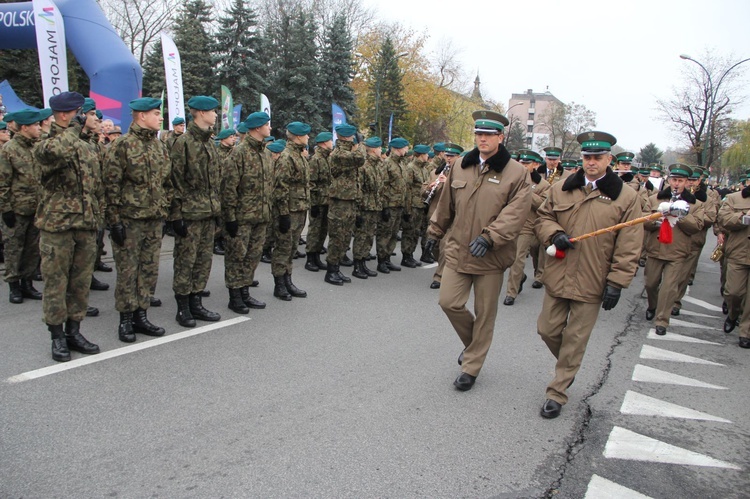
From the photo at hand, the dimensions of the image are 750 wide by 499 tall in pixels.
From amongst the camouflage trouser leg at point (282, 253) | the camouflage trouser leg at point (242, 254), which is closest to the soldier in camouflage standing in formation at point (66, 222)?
the camouflage trouser leg at point (242, 254)

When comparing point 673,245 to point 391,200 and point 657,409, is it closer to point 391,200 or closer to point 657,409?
point 657,409

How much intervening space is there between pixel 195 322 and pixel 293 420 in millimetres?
2430

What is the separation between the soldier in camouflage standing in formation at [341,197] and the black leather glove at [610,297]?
4.66m

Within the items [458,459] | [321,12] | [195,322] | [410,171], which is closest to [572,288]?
[458,459]

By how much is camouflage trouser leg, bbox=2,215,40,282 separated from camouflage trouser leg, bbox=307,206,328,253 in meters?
3.81

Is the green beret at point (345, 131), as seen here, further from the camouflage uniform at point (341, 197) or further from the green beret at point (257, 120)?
the green beret at point (257, 120)

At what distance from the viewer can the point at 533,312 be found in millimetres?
7301

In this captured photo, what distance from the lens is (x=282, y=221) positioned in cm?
697

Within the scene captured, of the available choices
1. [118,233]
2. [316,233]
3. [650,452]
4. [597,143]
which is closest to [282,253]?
[316,233]

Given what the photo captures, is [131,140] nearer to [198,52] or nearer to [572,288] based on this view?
[572,288]

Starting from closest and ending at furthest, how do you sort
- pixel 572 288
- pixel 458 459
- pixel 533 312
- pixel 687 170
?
pixel 458 459
pixel 572 288
pixel 687 170
pixel 533 312

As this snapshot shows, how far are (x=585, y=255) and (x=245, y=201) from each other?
12.3 ft

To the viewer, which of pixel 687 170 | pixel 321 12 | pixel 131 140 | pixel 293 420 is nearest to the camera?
pixel 293 420

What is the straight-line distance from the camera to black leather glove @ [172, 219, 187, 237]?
552 centimetres
